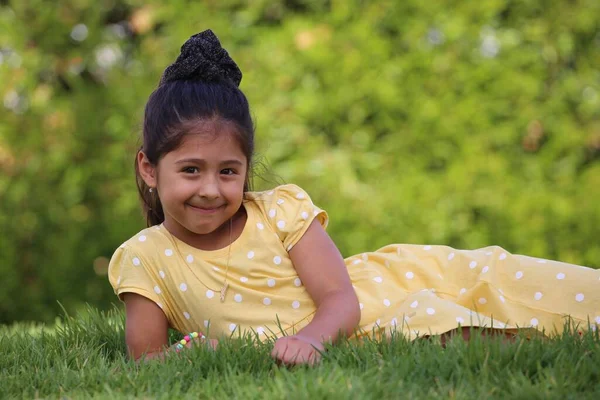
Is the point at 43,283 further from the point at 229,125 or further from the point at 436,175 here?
the point at 229,125

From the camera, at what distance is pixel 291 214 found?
9.75ft

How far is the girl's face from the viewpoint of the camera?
279cm

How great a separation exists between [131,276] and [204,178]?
1.33 feet

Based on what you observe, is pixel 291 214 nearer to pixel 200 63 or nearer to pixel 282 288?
pixel 282 288

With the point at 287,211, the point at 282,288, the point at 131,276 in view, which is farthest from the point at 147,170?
the point at 282,288

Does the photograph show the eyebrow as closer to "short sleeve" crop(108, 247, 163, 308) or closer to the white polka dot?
"short sleeve" crop(108, 247, 163, 308)

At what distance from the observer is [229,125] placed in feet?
9.36

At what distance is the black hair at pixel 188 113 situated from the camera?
284 centimetres

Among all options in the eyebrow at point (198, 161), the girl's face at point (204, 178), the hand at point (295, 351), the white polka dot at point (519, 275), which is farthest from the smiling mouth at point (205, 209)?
the white polka dot at point (519, 275)

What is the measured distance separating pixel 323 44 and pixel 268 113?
54cm

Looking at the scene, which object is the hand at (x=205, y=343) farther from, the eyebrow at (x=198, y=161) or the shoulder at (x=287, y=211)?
the eyebrow at (x=198, y=161)

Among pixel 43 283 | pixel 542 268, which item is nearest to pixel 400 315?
pixel 542 268

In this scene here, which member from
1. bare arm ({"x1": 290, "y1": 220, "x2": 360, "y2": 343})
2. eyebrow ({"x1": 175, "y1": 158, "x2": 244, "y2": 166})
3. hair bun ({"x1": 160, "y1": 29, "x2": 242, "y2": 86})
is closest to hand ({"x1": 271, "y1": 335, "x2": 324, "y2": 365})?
bare arm ({"x1": 290, "y1": 220, "x2": 360, "y2": 343})

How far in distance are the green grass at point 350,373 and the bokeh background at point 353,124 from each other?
8.85 ft
